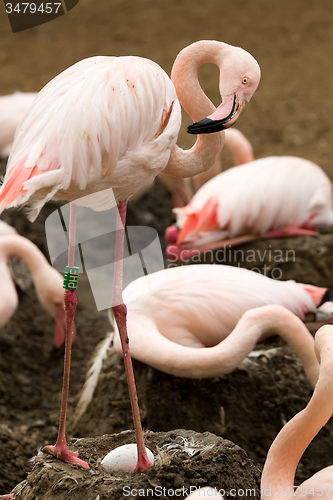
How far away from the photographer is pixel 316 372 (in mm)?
3168

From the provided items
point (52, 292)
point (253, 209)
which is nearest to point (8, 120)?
point (52, 292)

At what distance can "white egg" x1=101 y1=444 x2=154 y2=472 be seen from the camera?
2301mm

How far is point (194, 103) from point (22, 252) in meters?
2.31

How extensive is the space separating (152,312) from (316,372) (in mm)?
915

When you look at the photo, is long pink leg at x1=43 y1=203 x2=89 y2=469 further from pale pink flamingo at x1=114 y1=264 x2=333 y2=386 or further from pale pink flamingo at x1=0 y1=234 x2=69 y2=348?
pale pink flamingo at x1=0 y1=234 x2=69 y2=348

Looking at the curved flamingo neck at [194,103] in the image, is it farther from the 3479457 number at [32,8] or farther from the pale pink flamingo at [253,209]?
the pale pink flamingo at [253,209]

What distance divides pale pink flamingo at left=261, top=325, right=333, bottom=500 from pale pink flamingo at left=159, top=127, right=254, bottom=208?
381 cm

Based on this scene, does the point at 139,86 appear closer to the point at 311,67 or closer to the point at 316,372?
the point at 316,372

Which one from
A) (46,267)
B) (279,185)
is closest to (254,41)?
(279,185)

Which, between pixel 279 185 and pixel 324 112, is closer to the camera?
pixel 279 185

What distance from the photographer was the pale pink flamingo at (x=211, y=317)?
3035 mm

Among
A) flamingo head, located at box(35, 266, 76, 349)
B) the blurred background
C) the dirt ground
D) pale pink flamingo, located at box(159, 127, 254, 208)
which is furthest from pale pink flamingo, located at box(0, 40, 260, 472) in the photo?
the blurred background

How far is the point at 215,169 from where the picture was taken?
6152mm

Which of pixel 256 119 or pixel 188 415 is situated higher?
pixel 188 415
